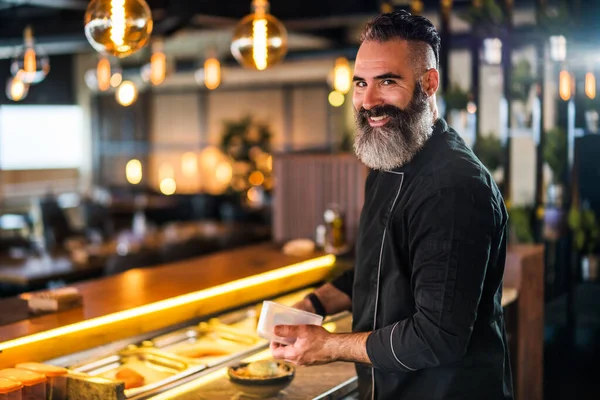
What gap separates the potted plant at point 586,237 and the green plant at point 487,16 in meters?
1.79

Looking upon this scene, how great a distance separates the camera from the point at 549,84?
8555mm

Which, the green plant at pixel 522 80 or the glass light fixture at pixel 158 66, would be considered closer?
the green plant at pixel 522 80

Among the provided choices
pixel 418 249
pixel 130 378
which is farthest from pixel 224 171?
pixel 418 249

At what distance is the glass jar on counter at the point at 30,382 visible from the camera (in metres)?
2.10

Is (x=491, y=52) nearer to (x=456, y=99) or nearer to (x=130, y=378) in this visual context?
(x=456, y=99)

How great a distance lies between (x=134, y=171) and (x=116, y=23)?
1060 cm

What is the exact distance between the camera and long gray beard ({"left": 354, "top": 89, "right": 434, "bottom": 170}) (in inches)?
76.8

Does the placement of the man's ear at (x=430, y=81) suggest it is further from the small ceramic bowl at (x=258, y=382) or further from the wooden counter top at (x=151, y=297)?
the wooden counter top at (x=151, y=297)

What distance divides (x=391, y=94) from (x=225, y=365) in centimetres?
127

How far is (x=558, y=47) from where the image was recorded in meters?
5.79

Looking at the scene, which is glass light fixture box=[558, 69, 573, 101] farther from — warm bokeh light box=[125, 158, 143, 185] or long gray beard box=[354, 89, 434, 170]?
warm bokeh light box=[125, 158, 143, 185]

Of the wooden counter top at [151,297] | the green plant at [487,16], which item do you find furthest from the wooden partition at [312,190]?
the green plant at [487,16]

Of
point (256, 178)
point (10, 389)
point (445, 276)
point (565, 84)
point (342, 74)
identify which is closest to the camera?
point (445, 276)

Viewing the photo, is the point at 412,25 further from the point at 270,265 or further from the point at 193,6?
the point at 193,6
